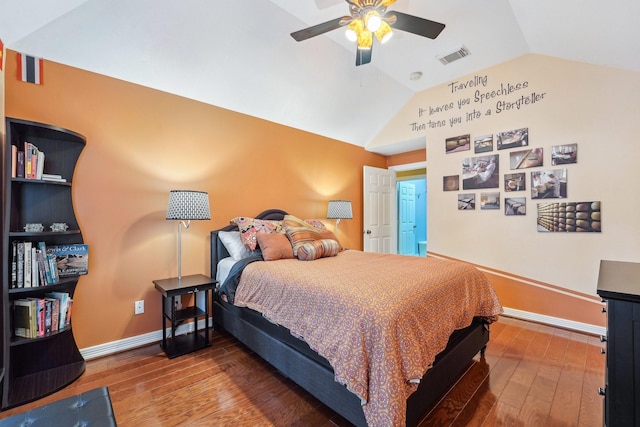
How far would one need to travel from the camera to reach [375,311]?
1.39 meters

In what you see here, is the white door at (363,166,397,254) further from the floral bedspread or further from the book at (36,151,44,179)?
the book at (36,151,44,179)

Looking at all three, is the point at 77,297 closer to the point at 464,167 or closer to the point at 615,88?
the point at 464,167

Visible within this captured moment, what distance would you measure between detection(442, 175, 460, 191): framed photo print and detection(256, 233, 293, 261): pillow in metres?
2.44

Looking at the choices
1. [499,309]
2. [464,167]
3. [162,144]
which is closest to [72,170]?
[162,144]

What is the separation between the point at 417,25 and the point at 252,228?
2236 millimetres

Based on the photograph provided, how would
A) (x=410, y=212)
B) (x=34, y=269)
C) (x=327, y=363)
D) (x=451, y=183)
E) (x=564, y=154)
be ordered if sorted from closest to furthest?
(x=327, y=363) < (x=34, y=269) < (x=564, y=154) < (x=451, y=183) < (x=410, y=212)

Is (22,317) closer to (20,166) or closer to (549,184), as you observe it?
(20,166)

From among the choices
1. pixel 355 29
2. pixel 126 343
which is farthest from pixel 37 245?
pixel 355 29

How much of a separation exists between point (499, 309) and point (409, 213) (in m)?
4.01

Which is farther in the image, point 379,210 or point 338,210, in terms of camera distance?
point 379,210

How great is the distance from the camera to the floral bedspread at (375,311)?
1302 millimetres

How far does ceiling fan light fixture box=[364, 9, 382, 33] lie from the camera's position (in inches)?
70.9

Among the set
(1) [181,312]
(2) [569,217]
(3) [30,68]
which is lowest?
(1) [181,312]

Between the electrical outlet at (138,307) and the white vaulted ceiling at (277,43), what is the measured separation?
206cm
